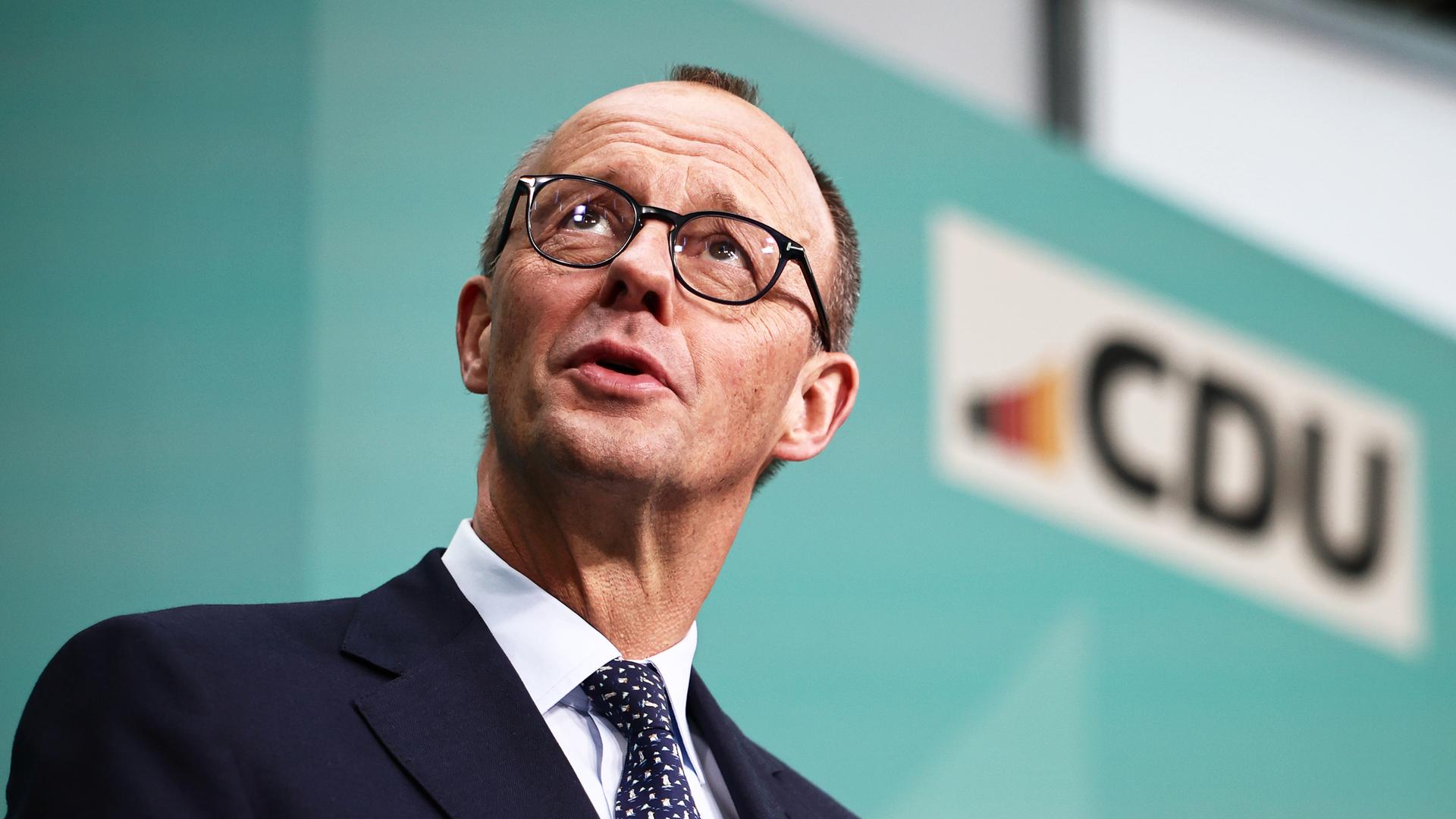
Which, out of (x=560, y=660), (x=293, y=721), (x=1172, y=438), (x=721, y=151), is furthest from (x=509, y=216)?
(x=1172, y=438)

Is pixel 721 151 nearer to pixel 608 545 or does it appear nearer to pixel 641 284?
pixel 641 284

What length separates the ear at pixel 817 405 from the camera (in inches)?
59.0

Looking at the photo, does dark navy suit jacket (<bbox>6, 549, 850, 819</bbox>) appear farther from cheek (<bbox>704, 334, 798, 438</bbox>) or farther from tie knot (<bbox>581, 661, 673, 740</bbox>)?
cheek (<bbox>704, 334, 798, 438</bbox>)

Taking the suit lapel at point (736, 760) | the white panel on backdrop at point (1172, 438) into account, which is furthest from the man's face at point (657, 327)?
the white panel on backdrop at point (1172, 438)

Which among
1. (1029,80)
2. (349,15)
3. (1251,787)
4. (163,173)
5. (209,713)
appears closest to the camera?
(209,713)

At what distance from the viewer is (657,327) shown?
4.11 ft

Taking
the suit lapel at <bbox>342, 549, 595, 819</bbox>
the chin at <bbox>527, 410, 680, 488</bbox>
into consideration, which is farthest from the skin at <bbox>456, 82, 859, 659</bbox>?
the suit lapel at <bbox>342, 549, 595, 819</bbox>

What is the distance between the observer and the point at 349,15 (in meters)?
2.24

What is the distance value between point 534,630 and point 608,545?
0.12 m

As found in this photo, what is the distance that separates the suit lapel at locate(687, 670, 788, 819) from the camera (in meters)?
1.33

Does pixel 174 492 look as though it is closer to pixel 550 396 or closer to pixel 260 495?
pixel 260 495

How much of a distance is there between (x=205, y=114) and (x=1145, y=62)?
2444 millimetres

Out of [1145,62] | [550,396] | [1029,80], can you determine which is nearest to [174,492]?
[550,396]

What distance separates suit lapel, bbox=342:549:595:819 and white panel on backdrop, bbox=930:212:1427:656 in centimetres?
→ 173
